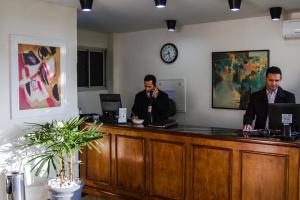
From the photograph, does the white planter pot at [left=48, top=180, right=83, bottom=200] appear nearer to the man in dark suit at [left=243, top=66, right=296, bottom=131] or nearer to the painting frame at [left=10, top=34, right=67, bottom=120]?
the painting frame at [left=10, top=34, right=67, bottom=120]

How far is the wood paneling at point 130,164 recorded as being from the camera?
412 centimetres

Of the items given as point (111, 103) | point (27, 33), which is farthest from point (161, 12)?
point (27, 33)

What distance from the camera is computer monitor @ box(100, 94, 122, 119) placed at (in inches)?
186

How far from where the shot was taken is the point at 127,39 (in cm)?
630

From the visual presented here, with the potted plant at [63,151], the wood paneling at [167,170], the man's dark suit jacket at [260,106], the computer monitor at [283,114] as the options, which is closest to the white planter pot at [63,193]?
the potted plant at [63,151]

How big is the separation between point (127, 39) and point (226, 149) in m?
3.45

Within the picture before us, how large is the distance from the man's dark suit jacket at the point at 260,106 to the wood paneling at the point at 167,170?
0.91m

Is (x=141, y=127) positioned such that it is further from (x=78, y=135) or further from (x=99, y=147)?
(x=78, y=135)

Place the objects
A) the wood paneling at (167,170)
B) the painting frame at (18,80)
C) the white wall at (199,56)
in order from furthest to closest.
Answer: the white wall at (199,56)
the wood paneling at (167,170)
the painting frame at (18,80)

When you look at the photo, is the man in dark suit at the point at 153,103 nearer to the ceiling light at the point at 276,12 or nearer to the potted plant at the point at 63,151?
the potted plant at the point at 63,151

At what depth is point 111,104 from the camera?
4754 millimetres

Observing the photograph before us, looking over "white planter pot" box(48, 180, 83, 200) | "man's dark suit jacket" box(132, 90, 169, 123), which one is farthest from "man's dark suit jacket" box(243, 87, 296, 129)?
"white planter pot" box(48, 180, 83, 200)

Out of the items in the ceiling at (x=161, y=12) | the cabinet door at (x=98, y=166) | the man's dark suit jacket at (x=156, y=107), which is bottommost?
the cabinet door at (x=98, y=166)

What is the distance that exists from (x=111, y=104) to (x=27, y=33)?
59.0 inches
